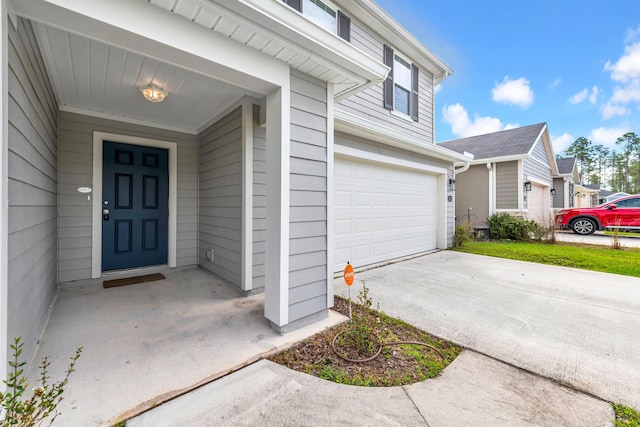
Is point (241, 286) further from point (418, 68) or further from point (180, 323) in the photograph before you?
point (418, 68)

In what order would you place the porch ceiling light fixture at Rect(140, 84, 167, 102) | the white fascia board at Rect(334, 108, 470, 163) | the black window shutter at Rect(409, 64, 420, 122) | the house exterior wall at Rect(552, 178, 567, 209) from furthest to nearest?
the house exterior wall at Rect(552, 178, 567, 209) → the black window shutter at Rect(409, 64, 420, 122) → the white fascia board at Rect(334, 108, 470, 163) → the porch ceiling light fixture at Rect(140, 84, 167, 102)

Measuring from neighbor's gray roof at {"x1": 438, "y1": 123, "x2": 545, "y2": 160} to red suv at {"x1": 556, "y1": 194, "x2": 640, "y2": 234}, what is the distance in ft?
8.85

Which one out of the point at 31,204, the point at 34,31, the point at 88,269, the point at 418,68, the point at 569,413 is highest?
the point at 418,68

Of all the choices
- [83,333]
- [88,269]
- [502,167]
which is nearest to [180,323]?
[83,333]

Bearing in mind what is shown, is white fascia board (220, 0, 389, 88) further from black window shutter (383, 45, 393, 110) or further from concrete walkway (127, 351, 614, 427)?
black window shutter (383, 45, 393, 110)

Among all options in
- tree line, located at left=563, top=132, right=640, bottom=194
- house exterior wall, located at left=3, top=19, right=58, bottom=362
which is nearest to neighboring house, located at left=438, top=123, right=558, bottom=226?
house exterior wall, located at left=3, top=19, right=58, bottom=362

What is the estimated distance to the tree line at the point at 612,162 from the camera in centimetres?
2606

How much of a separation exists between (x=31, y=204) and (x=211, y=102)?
205cm

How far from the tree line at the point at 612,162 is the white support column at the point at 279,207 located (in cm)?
3877

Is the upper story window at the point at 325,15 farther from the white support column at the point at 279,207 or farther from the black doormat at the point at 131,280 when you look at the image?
the black doormat at the point at 131,280

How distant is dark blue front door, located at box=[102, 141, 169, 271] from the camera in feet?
12.2

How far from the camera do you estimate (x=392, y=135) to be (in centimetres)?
440

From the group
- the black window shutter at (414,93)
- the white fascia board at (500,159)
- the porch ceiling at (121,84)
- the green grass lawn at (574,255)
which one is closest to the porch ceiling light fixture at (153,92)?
the porch ceiling at (121,84)

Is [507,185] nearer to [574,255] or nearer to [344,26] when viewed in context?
[574,255]
